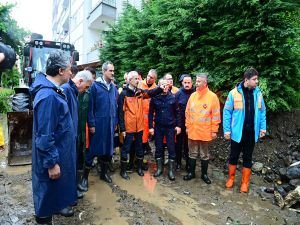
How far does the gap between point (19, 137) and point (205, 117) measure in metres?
3.90

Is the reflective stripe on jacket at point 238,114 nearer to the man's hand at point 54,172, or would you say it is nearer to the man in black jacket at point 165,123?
the man in black jacket at point 165,123

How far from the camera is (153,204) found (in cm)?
455

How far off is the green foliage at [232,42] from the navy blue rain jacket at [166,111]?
1689mm

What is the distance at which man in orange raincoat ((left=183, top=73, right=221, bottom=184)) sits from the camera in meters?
5.40

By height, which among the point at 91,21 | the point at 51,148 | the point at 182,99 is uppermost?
the point at 91,21

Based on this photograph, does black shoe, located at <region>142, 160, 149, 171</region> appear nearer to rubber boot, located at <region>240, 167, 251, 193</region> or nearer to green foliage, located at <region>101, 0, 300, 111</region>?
rubber boot, located at <region>240, 167, 251, 193</region>

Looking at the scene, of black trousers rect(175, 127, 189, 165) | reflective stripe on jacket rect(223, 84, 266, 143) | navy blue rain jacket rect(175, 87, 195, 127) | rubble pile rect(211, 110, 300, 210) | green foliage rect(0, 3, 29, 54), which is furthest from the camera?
green foliage rect(0, 3, 29, 54)

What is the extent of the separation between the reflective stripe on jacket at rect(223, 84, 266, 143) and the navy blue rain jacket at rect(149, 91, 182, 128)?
1.02m

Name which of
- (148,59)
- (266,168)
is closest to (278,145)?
(266,168)

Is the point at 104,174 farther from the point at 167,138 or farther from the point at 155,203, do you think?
the point at 167,138

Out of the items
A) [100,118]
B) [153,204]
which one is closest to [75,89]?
[100,118]

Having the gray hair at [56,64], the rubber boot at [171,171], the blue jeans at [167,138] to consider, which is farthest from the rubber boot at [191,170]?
the gray hair at [56,64]

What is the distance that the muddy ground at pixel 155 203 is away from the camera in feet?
13.4

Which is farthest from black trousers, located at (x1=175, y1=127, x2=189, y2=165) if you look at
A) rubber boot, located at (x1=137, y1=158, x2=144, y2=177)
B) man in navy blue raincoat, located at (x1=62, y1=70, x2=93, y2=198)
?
man in navy blue raincoat, located at (x1=62, y1=70, x2=93, y2=198)
